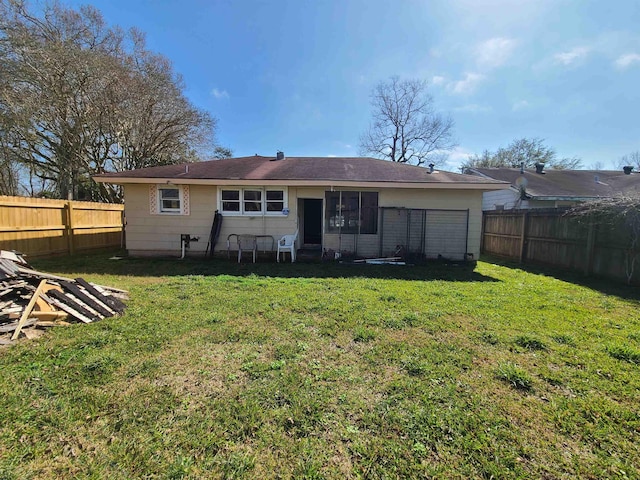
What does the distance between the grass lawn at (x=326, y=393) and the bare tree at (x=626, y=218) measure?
280cm

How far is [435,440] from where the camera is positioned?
1933 mm

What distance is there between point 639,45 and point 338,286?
1139 centimetres

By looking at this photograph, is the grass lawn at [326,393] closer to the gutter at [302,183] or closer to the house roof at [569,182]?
the gutter at [302,183]

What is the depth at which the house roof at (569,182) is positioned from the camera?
12539 mm

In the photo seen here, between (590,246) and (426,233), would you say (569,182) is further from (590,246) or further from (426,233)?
(426,233)

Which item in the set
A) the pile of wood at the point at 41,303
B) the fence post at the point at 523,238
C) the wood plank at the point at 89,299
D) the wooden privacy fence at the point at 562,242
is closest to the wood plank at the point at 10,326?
the pile of wood at the point at 41,303

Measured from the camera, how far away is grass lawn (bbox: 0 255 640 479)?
69.1 inches

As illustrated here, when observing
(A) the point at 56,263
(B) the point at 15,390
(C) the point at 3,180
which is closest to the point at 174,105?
(C) the point at 3,180

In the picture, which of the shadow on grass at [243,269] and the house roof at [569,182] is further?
the house roof at [569,182]

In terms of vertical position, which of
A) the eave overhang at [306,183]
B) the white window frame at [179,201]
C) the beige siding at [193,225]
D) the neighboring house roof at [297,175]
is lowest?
the beige siding at [193,225]

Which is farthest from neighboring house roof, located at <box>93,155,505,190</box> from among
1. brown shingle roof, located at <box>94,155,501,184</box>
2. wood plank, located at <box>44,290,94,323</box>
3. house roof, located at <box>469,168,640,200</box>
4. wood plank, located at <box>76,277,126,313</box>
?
house roof, located at <box>469,168,640,200</box>

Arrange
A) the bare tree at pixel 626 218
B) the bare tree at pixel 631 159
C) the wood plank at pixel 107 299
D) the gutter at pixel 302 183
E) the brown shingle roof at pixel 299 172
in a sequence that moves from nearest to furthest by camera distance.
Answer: the wood plank at pixel 107 299 < the bare tree at pixel 626 218 < the gutter at pixel 302 183 < the brown shingle roof at pixel 299 172 < the bare tree at pixel 631 159

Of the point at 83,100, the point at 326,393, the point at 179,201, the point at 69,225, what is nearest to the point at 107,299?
the point at 326,393

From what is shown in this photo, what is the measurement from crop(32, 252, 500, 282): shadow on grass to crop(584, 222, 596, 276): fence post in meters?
2.72
